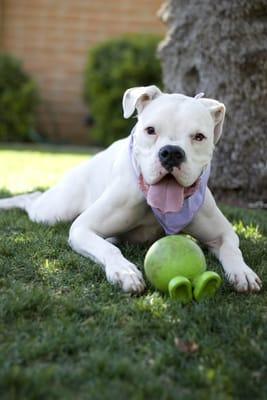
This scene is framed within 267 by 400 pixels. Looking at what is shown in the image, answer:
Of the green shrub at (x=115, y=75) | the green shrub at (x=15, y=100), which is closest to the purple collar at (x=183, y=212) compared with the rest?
the green shrub at (x=115, y=75)

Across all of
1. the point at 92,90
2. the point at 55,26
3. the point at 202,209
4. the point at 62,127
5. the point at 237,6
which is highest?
the point at 237,6

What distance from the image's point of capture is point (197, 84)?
250 inches

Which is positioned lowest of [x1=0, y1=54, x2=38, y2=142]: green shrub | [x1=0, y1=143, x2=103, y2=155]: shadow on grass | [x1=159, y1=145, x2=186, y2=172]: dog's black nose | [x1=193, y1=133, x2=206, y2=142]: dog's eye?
[x1=0, y1=143, x2=103, y2=155]: shadow on grass

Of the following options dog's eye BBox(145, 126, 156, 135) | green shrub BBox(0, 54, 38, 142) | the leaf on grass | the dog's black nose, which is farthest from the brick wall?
the leaf on grass

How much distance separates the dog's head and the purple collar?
0.18 metres

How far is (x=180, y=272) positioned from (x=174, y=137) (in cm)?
83

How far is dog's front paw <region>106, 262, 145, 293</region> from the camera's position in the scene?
3.34 metres

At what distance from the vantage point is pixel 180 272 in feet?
10.8

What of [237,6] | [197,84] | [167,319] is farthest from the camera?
[197,84]

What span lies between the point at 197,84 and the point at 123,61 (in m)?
6.12

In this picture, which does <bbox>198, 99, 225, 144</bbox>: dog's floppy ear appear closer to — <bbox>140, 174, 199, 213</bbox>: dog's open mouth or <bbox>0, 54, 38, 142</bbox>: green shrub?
<bbox>140, 174, 199, 213</bbox>: dog's open mouth

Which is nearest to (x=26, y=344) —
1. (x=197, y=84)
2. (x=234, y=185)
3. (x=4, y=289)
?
(x=4, y=289)

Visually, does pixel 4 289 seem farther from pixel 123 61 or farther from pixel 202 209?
pixel 123 61

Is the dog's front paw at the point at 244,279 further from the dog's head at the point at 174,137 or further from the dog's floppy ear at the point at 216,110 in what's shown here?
the dog's floppy ear at the point at 216,110
